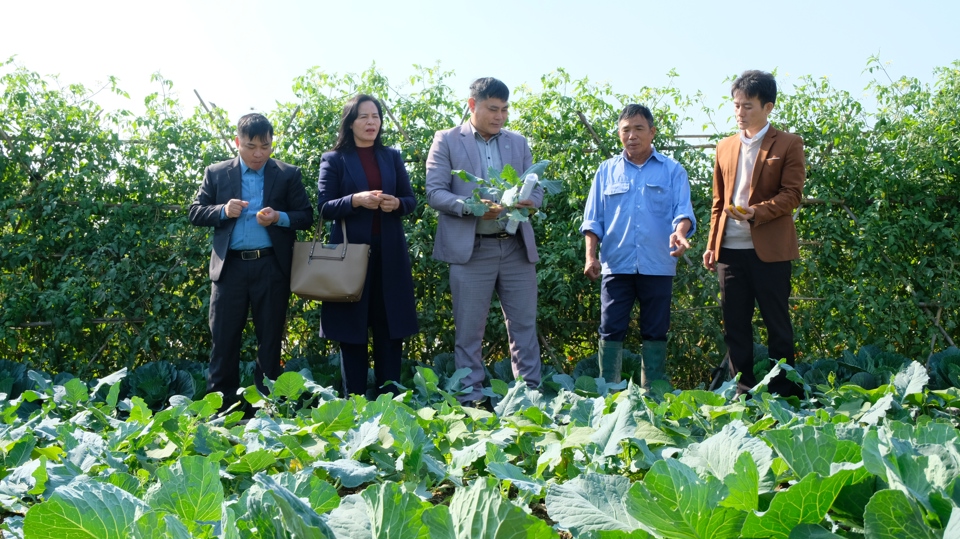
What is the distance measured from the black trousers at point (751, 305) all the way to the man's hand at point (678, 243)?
24 cm

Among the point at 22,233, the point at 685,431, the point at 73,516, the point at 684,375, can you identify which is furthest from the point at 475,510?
the point at 22,233

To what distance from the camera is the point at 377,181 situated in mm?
3979

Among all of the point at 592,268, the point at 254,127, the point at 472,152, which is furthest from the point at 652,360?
the point at 254,127

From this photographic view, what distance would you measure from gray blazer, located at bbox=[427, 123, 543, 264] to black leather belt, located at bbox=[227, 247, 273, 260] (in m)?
0.78

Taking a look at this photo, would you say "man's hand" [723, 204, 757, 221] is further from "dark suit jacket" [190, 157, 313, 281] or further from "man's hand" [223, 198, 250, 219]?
"man's hand" [223, 198, 250, 219]

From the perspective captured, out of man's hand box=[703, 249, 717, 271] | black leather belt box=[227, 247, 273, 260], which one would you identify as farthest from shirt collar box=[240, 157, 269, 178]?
man's hand box=[703, 249, 717, 271]

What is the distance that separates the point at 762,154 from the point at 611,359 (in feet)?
3.80

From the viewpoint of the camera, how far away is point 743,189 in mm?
3908

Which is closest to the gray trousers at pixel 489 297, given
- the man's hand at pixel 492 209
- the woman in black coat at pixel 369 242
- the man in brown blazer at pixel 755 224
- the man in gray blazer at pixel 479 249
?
the man in gray blazer at pixel 479 249

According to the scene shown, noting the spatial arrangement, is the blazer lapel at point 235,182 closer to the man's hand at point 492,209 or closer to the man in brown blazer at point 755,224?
the man's hand at point 492,209

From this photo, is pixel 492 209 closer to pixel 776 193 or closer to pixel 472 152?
pixel 472 152

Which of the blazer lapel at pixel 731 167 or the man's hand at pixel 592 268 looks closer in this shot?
the blazer lapel at pixel 731 167

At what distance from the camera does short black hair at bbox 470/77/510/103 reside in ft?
12.8

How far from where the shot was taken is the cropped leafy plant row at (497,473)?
3.72 feet
